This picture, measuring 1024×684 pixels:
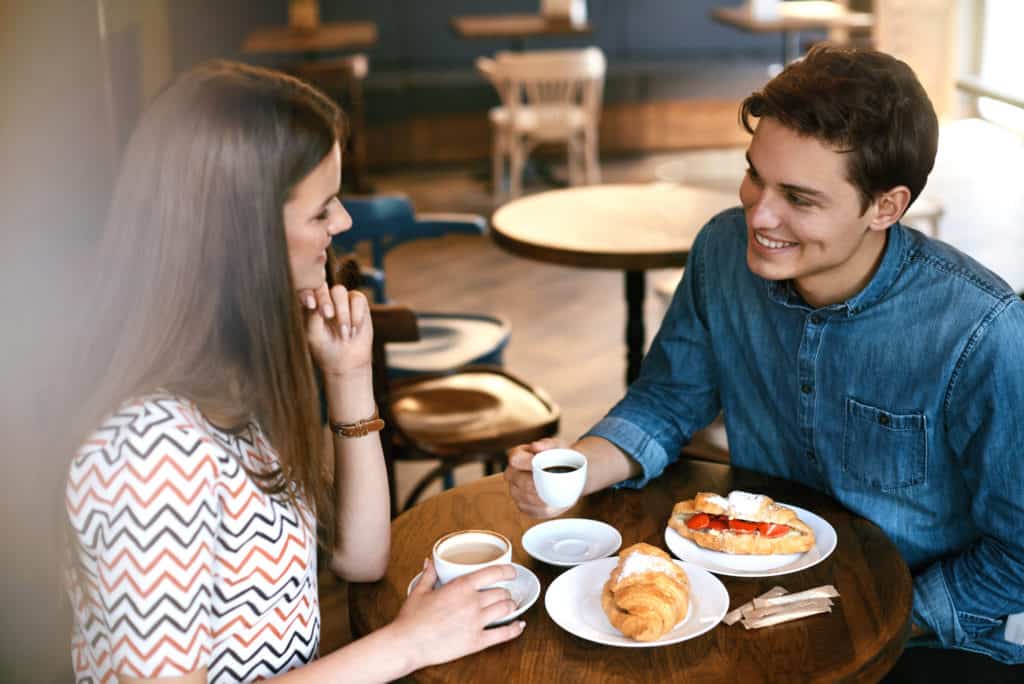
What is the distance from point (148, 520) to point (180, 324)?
208 millimetres

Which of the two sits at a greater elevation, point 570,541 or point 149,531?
point 149,531

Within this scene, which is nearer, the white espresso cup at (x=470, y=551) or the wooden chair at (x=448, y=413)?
the white espresso cup at (x=470, y=551)

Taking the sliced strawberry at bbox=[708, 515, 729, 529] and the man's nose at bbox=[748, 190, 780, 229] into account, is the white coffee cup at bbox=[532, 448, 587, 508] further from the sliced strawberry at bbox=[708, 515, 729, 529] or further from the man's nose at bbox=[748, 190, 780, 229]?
the man's nose at bbox=[748, 190, 780, 229]

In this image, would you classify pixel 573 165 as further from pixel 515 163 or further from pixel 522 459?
pixel 522 459

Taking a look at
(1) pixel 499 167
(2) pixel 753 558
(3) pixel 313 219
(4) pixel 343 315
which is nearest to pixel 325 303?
(4) pixel 343 315

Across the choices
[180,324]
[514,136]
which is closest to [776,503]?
[180,324]

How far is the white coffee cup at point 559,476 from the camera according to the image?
53.6 inches

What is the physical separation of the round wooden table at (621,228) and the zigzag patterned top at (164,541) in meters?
1.67

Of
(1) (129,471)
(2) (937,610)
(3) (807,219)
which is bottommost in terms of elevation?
(2) (937,610)

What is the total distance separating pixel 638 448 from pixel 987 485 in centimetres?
46

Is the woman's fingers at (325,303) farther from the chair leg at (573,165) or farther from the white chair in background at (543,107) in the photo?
the chair leg at (573,165)

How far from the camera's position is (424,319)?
3.33 meters

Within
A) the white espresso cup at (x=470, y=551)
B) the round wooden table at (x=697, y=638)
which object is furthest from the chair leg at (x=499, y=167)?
the white espresso cup at (x=470, y=551)

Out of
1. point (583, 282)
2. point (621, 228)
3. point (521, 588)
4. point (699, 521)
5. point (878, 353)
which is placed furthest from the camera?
point (583, 282)
